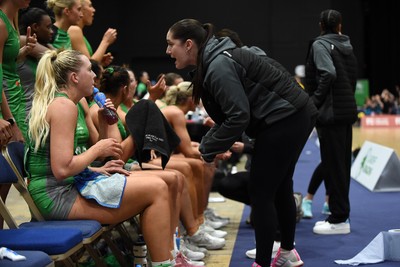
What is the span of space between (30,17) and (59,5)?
1.66 feet

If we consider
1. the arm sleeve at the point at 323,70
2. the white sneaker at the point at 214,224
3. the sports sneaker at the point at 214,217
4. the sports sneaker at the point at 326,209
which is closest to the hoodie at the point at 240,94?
the arm sleeve at the point at 323,70

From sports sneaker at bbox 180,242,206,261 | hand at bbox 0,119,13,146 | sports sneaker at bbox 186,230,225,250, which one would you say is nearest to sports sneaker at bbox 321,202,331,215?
sports sneaker at bbox 186,230,225,250

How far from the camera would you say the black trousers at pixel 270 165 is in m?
3.35

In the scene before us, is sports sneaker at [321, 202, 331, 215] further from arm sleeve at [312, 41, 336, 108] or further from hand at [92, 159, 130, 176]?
hand at [92, 159, 130, 176]

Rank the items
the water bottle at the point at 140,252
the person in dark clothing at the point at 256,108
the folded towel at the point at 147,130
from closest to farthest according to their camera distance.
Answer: the person in dark clothing at the point at 256,108 → the water bottle at the point at 140,252 → the folded towel at the point at 147,130

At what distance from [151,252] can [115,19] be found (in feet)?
60.5

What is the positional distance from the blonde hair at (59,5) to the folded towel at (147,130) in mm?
1270

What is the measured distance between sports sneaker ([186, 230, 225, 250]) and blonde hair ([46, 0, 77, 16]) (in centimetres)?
187

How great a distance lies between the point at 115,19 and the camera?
20875 millimetres

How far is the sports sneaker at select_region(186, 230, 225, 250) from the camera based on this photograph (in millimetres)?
4406

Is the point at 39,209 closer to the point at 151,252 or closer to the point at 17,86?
the point at 151,252

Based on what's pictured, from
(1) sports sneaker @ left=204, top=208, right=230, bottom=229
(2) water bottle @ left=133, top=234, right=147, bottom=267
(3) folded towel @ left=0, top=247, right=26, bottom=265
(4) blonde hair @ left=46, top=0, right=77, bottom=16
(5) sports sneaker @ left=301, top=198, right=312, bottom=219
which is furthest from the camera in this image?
(5) sports sneaker @ left=301, top=198, right=312, bottom=219

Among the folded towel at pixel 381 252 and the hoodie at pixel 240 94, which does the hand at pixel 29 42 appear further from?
the folded towel at pixel 381 252

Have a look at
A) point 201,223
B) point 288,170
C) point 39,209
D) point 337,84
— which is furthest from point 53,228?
point 337,84
